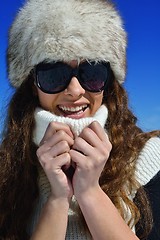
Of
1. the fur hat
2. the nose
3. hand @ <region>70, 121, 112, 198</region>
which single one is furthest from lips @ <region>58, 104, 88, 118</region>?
hand @ <region>70, 121, 112, 198</region>

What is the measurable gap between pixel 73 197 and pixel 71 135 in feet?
1.74

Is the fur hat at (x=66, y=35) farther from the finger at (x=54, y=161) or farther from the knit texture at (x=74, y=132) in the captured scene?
the finger at (x=54, y=161)

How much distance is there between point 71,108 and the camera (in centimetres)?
286

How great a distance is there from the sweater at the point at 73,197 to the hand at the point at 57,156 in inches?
6.3

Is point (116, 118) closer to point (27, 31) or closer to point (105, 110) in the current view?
point (105, 110)

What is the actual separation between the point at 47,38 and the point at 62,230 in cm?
114

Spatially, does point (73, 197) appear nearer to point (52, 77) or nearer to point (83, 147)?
point (83, 147)

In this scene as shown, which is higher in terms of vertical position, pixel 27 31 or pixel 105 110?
pixel 27 31

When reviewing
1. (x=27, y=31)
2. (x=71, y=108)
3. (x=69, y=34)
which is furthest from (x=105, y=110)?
(x=27, y=31)

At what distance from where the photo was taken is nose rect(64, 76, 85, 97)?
9.09 feet

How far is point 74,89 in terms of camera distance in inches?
109

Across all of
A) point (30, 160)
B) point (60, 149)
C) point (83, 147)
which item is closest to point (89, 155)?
point (83, 147)

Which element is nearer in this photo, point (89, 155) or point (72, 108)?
point (89, 155)

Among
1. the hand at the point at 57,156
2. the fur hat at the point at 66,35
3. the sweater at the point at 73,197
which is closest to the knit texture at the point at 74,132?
the sweater at the point at 73,197
